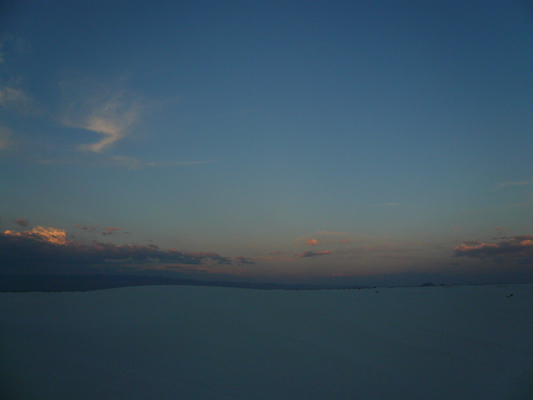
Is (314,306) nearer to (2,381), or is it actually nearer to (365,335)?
(365,335)

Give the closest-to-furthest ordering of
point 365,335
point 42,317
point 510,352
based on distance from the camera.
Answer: point 510,352
point 365,335
point 42,317

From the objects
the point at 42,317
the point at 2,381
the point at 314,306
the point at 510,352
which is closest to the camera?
the point at 2,381

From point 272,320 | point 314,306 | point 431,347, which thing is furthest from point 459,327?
point 272,320

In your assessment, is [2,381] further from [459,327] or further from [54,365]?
[459,327]

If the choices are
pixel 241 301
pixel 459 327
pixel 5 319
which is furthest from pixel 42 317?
pixel 459 327

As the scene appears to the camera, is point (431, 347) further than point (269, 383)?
Yes

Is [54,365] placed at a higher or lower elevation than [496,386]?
higher
